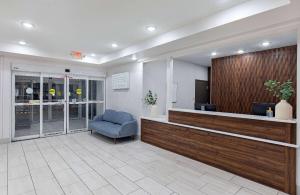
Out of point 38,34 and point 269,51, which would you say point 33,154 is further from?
point 269,51

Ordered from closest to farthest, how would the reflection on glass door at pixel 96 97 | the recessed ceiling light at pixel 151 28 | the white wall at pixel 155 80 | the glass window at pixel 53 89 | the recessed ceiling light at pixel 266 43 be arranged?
the recessed ceiling light at pixel 151 28 < the recessed ceiling light at pixel 266 43 < the white wall at pixel 155 80 < the glass window at pixel 53 89 < the reflection on glass door at pixel 96 97

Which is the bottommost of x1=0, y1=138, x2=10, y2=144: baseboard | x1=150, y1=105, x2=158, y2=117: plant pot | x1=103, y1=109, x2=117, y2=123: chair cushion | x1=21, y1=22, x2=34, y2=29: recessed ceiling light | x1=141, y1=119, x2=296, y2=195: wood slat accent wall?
x1=0, y1=138, x2=10, y2=144: baseboard

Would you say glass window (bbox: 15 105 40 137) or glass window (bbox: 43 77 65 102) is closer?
glass window (bbox: 15 105 40 137)

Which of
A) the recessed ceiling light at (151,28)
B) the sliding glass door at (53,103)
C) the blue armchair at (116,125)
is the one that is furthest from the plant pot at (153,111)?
the sliding glass door at (53,103)

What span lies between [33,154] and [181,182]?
3.36 metres

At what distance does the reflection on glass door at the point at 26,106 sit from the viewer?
5.04 meters

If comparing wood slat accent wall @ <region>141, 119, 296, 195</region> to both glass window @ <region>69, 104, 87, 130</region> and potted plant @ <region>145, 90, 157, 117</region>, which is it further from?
glass window @ <region>69, 104, 87, 130</region>

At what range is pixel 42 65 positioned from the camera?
5.30m

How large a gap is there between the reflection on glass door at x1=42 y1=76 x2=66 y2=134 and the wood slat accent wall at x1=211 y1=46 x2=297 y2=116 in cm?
522

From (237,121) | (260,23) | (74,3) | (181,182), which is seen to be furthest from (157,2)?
(181,182)

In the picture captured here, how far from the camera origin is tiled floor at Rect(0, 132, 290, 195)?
2.49m

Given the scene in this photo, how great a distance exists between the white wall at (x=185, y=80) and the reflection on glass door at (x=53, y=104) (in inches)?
153

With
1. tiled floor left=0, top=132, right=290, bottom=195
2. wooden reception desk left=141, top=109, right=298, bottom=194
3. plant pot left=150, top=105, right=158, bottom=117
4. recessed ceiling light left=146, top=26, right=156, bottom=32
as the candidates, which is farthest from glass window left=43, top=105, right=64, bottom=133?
recessed ceiling light left=146, top=26, right=156, bottom=32

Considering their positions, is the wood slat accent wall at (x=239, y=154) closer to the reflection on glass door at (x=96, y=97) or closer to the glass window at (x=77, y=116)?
the reflection on glass door at (x=96, y=97)
